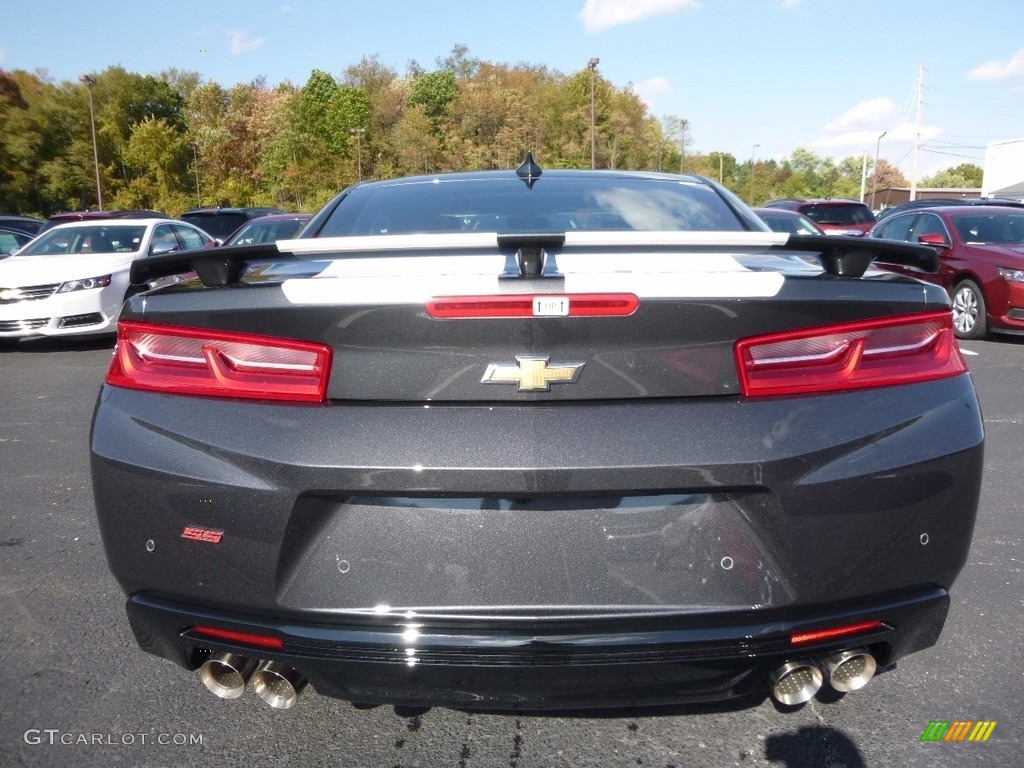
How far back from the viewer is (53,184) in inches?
2371

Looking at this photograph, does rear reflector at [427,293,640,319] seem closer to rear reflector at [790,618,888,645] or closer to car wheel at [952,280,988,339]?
→ rear reflector at [790,618,888,645]

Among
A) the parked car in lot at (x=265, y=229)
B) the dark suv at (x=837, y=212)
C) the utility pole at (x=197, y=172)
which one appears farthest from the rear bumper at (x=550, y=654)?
the utility pole at (x=197, y=172)

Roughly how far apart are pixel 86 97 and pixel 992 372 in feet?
236

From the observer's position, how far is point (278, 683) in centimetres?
195

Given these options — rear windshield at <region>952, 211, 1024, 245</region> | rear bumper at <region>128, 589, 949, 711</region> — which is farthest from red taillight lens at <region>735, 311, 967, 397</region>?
rear windshield at <region>952, 211, 1024, 245</region>

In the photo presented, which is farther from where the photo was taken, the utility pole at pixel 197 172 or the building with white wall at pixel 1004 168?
the utility pole at pixel 197 172

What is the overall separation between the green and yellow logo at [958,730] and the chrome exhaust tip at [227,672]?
177 centimetres

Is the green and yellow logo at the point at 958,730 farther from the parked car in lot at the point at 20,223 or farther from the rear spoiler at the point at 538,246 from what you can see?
the parked car in lot at the point at 20,223

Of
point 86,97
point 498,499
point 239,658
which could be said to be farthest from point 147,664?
point 86,97

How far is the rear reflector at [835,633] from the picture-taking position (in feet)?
5.91

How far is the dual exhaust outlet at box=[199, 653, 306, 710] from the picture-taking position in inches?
75.9

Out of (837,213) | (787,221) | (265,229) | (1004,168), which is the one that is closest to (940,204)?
(787,221)

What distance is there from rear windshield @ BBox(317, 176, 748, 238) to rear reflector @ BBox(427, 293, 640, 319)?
108 cm

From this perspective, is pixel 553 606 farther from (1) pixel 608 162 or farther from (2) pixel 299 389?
(1) pixel 608 162
